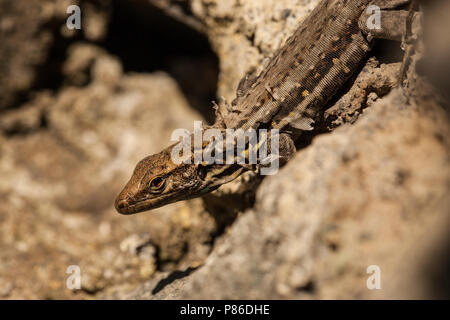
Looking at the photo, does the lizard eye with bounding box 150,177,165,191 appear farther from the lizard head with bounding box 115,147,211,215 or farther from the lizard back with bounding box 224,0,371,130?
the lizard back with bounding box 224,0,371,130

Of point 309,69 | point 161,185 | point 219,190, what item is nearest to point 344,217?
point 309,69

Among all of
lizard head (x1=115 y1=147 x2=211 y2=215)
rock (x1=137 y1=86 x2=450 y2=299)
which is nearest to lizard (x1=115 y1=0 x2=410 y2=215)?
lizard head (x1=115 y1=147 x2=211 y2=215)

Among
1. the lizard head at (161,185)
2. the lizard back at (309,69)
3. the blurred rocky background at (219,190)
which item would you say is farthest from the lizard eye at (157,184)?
the blurred rocky background at (219,190)

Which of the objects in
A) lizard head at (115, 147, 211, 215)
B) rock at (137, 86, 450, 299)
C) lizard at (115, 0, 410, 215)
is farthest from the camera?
lizard head at (115, 147, 211, 215)

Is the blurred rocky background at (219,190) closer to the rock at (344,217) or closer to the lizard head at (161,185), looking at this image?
the rock at (344,217)

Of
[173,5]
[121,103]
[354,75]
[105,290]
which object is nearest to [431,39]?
[354,75]

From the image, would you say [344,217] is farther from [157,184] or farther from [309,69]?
[157,184]
